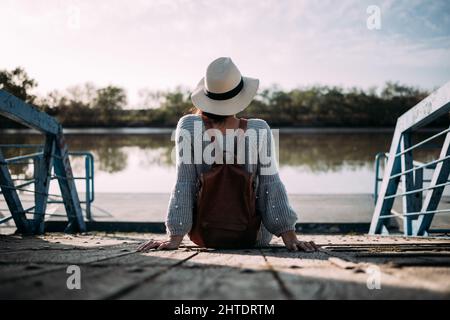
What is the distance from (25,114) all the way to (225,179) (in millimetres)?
2477

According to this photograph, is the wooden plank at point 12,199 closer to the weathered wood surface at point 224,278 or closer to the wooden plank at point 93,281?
the weathered wood surface at point 224,278

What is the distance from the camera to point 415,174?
4.68 meters

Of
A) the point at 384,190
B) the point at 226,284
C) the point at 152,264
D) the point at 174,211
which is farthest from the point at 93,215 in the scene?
the point at 226,284

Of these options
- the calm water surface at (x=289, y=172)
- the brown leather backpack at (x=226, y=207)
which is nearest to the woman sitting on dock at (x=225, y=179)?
the brown leather backpack at (x=226, y=207)

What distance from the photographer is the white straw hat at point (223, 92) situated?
2.67 meters

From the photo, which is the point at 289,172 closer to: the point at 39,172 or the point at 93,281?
the point at 39,172

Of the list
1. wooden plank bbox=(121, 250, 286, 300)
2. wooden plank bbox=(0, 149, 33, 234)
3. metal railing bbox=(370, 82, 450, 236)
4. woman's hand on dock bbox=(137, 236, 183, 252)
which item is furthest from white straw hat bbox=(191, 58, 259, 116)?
wooden plank bbox=(0, 149, 33, 234)

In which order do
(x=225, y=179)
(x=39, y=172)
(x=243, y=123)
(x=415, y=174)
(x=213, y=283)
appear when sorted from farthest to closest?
(x=39, y=172) < (x=415, y=174) < (x=243, y=123) < (x=225, y=179) < (x=213, y=283)

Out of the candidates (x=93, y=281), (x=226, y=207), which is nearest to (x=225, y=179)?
(x=226, y=207)

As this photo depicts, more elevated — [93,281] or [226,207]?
[226,207]

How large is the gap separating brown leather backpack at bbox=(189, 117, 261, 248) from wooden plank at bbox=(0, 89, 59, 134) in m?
1.96

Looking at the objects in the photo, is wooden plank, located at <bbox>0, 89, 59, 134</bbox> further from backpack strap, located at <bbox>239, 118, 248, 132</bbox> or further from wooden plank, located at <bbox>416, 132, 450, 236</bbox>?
wooden plank, located at <bbox>416, 132, 450, 236</bbox>
